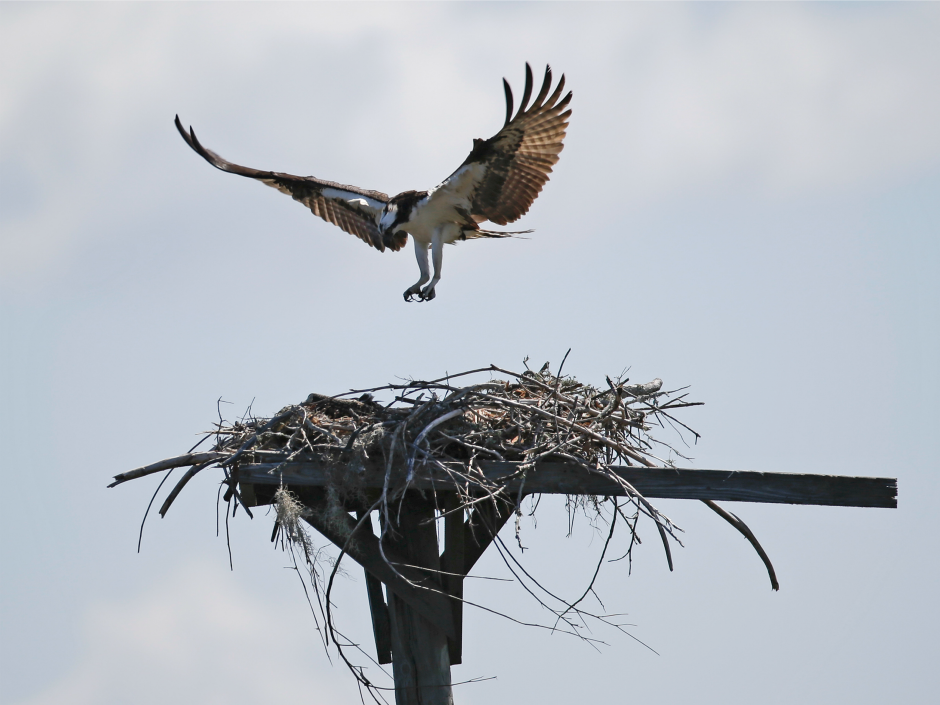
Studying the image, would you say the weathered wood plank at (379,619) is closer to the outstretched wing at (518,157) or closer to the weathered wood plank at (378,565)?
the weathered wood plank at (378,565)

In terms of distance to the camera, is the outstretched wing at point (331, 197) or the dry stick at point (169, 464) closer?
the dry stick at point (169, 464)

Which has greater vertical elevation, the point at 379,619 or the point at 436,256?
the point at 436,256

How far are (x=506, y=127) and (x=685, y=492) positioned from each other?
2.79m

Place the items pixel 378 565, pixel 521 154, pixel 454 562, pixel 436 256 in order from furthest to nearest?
pixel 436 256, pixel 521 154, pixel 454 562, pixel 378 565

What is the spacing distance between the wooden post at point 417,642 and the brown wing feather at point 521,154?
8.01ft

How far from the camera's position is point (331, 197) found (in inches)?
311

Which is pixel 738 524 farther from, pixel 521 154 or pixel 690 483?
pixel 521 154

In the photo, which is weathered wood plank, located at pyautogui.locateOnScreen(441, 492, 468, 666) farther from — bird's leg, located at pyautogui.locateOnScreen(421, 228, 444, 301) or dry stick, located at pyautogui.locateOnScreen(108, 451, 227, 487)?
bird's leg, located at pyautogui.locateOnScreen(421, 228, 444, 301)

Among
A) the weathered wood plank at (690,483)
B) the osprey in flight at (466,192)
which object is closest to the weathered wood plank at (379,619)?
the weathered wood plank at (690,483)

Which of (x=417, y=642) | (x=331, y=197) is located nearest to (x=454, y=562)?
(x=417, y=642)

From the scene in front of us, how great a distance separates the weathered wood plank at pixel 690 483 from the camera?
13.6 ft

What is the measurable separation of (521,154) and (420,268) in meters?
1.17

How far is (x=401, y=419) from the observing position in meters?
4.92

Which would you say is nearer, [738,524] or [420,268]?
[738,524]
